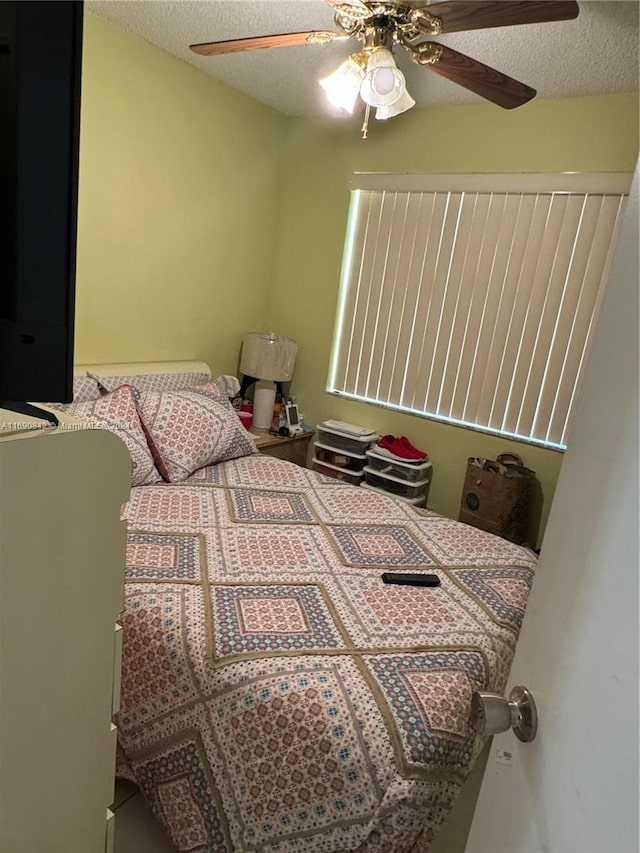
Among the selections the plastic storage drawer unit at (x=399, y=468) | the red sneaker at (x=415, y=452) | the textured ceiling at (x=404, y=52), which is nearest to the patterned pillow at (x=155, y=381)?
the plastic storage drawer unit at (x=399, y=468)

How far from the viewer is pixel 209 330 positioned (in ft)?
10.9

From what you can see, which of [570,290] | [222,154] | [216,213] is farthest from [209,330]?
[570,290]

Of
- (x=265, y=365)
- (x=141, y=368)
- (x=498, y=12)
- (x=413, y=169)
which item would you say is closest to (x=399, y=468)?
(x=265, y=365)

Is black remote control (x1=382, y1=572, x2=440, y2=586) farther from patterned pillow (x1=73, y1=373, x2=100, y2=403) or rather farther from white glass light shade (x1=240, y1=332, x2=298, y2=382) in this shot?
white glass light shade (x1=240, y1=332, x2=298, y2=382)

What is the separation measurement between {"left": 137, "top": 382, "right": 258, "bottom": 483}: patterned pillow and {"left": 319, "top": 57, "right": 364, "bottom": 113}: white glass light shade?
4.68 ft

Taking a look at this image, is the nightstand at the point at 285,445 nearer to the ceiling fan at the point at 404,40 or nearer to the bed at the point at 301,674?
the bed at the point at 301,674

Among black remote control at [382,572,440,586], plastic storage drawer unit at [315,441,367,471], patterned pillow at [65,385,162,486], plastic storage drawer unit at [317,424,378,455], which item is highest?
patterned pillow at [65,385,162,486]

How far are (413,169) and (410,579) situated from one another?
2.29 meters

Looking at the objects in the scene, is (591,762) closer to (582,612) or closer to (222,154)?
(582,612)

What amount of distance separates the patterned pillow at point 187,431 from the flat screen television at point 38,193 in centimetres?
172

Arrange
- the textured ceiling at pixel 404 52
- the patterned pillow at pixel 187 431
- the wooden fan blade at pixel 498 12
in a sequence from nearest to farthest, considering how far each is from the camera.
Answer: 1. the wooden fan blade at pixel 498 12
2. the textured ceiling at pixel 404 52
3. the patterned pillow at pixel 187 431

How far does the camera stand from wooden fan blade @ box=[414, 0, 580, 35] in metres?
1.36

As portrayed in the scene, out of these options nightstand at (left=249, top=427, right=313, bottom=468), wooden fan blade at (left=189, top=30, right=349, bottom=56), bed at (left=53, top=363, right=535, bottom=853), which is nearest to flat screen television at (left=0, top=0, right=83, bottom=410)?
bed at (left=53, top=363, right=535, bottom=853)

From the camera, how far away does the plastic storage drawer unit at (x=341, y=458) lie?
3291 mm
